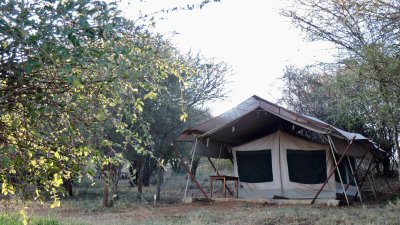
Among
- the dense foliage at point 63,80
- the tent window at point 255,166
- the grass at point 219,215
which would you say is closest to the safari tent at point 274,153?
the tent window at point 255,166

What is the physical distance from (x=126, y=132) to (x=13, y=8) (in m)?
1.12

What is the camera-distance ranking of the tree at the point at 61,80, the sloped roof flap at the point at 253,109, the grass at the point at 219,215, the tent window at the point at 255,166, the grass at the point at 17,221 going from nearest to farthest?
the tree at the point at 61,80, the grass at the point at 17,221, the grass at the point at 219,215, the sloped roof flap at the point at 253,109, the tent window at the point at 255,166

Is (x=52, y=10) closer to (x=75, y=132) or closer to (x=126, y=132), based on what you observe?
(x=75, y=132)

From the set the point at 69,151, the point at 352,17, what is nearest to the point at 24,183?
the point at 69,151

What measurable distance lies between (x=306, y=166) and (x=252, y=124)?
202 centimetres

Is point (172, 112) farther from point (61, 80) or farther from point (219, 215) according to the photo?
point (61, 80)

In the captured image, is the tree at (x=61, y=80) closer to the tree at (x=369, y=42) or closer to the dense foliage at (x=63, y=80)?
the dense foliage at (x=63, y=80)

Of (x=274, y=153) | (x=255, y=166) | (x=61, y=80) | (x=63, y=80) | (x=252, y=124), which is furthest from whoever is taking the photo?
(x=255, y=166)

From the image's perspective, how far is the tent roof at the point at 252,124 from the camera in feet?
37.7

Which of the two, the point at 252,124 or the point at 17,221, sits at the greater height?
the point at 252,124

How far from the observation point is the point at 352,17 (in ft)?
32.5

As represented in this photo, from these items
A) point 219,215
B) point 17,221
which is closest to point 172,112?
point 219,215

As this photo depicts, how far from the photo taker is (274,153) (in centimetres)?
1394

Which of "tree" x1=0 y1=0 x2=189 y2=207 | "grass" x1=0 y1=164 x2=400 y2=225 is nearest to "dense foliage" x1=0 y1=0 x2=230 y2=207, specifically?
"tree" x1=0 y1=0 x2=189 y2=207
